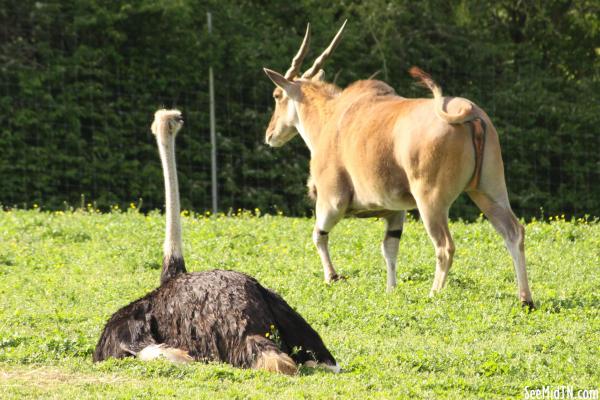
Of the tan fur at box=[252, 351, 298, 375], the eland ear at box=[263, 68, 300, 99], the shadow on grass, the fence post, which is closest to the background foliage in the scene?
the fence post

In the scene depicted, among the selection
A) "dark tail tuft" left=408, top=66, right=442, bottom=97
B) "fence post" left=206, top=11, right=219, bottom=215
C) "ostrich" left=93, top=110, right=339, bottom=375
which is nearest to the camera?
"ostrich" left=93, top=110, right=339, bottom=375

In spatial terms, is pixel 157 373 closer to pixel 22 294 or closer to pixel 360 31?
pixel 22 294

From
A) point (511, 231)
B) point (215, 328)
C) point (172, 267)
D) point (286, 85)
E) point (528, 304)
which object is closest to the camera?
point (215, 328)

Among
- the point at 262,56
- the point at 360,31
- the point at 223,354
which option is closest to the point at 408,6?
the point at 360,31

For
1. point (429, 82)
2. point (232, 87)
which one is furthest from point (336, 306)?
point (232, 87)

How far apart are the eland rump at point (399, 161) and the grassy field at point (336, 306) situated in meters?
0.48

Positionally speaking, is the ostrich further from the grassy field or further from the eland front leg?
the eland front leg

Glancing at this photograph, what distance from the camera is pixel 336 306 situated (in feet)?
30.9

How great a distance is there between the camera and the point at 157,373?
6.76 metres

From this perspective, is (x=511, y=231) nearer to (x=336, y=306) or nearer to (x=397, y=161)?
(x=397, y=161)

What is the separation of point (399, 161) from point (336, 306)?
4.24ft

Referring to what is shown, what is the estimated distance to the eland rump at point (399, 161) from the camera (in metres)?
9.24

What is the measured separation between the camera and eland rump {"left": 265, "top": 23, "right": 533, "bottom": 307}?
9242 millimetres

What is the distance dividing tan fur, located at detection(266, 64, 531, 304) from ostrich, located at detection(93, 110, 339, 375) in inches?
99.7
